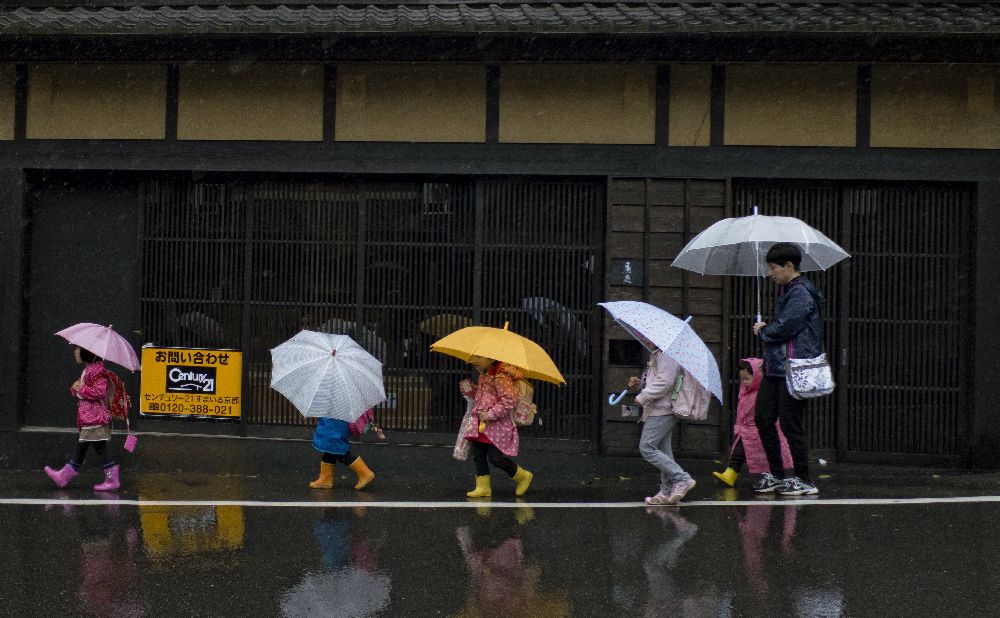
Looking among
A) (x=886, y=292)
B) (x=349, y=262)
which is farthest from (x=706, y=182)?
(x=349, y=262)

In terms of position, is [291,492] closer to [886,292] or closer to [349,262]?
[349,262]

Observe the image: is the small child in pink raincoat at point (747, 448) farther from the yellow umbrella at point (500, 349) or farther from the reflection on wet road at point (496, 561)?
the yellow umbrella at point (500, 349)

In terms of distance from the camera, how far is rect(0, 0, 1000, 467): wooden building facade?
9.51m

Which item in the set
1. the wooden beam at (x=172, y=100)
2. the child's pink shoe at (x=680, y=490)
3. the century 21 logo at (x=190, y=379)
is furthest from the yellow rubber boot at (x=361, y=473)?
the wooden beam at (x=172, y=100)

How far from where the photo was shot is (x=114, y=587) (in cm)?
511

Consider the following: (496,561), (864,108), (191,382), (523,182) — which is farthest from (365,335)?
(864,108)

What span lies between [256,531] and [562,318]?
4339 mm

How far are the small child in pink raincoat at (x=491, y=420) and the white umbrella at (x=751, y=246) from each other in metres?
1.75

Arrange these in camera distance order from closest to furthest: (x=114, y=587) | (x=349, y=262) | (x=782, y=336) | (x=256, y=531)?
(x=114, y=587) → (x=256, y=531) → (x=782, y=336) → (x=349, y=262)

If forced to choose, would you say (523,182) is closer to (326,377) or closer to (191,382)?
(326,377)

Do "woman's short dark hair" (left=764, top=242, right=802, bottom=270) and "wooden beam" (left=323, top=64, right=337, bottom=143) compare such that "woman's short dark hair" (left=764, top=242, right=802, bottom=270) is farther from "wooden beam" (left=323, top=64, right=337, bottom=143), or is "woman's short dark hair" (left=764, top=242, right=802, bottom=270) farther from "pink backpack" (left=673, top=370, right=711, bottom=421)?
"wooden beam" (left=323, top=64, right=337, bottom=143)

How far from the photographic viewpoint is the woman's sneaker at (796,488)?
7629 mm

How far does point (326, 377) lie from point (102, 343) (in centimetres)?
196

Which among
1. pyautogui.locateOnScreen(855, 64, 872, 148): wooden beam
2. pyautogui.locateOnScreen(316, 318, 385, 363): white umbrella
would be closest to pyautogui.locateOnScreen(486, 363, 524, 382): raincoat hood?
pyautogui.locateOnScreen(316, 318, 385, 363): white umbrella
